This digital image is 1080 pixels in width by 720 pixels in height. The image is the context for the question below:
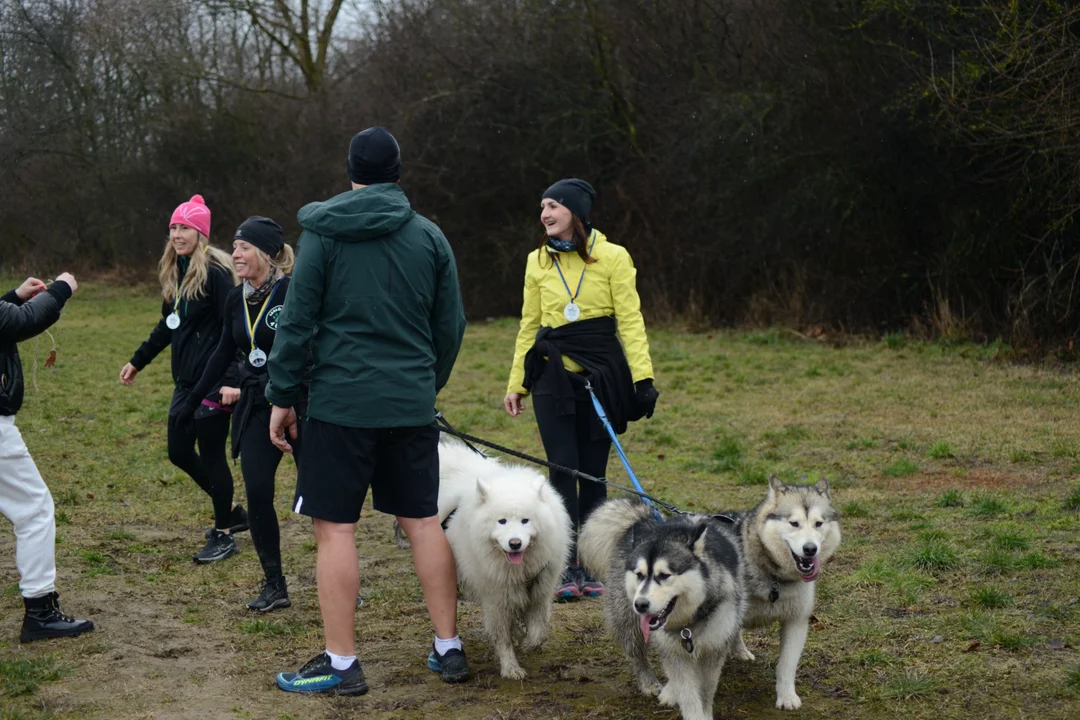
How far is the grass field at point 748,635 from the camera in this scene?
4156mm

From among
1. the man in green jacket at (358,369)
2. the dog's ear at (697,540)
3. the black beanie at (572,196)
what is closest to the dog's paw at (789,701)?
the dog's ear at (697,540)

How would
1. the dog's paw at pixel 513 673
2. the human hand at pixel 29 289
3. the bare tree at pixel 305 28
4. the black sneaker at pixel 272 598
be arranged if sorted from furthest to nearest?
the bare tree at pixel 305 28, the black sneaker at pixel 272 598, the human hand at pixel 29 289, the dog's paw at pixel 513 673

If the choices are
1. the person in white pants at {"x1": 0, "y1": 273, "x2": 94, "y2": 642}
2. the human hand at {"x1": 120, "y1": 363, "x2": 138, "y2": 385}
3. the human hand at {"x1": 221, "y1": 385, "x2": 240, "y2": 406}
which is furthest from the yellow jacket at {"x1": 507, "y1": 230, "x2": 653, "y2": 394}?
the human hand at {"x1": 120, "y1": 363, "x2": 138, "y2": 385}

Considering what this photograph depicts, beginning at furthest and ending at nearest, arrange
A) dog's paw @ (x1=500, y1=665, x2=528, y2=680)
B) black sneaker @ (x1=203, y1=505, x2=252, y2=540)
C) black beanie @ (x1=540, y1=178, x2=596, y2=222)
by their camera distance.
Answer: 1. black sneaker @ (x1=203, y1=505, x2=252, y2=540)
2. black beanie @ (x1=540, y1=178, x2=596, y2=222)
3. dog's paw @ (x1=500, y1=665, x2=528, y2=680)

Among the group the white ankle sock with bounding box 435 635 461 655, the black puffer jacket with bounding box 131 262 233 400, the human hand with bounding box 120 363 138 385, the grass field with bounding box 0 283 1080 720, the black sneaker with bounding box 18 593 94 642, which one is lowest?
the grass field with bounding box 0 283 1080 720

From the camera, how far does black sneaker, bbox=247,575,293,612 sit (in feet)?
17.8

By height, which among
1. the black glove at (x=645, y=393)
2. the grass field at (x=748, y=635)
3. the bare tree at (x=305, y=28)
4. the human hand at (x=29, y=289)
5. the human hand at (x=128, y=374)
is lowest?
the grass field at (x=748, y=635)

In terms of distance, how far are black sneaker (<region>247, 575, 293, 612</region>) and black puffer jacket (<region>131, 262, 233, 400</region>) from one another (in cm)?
130

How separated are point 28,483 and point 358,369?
5.87ft

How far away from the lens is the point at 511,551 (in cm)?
450

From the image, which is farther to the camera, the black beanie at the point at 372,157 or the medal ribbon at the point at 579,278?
the medal ribbon at the point at 579,278

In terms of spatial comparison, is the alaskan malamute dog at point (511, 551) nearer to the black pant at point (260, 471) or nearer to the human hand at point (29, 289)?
the black pant at point (260, 471)

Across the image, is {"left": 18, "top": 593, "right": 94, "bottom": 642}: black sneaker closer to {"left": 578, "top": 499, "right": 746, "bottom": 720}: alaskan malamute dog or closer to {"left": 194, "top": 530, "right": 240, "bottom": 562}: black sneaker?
{"left": 194, "top": 530, "right": 240, "bottom": 562}: black sneaker

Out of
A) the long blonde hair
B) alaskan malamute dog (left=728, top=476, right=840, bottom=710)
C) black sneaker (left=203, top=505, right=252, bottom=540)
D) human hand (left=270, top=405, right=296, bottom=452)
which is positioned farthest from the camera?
black sneaker (left=203, top=505, right=252, bottom=540)
